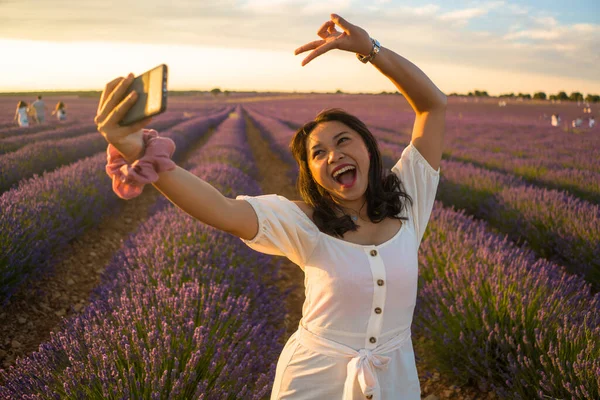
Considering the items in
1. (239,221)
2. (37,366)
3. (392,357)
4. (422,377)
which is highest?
(239,221)

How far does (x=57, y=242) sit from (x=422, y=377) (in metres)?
3.41

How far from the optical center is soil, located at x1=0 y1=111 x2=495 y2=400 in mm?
2779

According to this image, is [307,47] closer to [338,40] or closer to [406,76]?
[338,40]

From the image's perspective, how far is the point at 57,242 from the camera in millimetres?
4344

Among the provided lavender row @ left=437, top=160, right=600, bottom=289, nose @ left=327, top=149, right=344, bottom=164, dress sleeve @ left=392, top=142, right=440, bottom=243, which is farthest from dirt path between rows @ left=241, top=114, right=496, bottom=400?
nose @ left=327, top=149, right=344, bottom=164

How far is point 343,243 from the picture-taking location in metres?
1.33

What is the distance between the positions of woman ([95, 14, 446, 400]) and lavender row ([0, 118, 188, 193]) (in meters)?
5.45

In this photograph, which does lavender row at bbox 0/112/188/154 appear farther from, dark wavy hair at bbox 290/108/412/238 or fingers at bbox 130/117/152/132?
fingers at bbox 130/117/152/132

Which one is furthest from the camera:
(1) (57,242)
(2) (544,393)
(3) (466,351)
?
(1) (57,242)

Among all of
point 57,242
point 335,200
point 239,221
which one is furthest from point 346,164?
point 57,242

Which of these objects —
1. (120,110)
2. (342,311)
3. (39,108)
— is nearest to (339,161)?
(342,311)

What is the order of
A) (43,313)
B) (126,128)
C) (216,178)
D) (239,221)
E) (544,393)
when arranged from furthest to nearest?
1. (216,178)
2. (43,313)
3. (544,393)
4. (239,221)
5. (126,128)

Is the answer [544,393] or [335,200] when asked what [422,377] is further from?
[335,200]

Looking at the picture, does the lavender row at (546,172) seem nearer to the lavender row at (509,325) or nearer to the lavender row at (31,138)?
the lavender row at (509,325)
